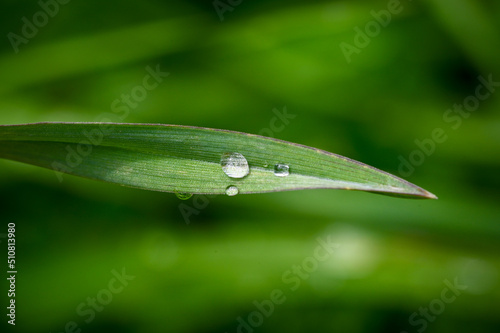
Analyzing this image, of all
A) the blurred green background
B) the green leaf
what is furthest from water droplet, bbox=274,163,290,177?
the blurred green background

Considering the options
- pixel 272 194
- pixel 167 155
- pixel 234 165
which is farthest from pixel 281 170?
pixel 272 194

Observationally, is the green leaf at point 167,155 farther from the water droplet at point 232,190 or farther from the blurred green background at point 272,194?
the blurred green background at point 272,194

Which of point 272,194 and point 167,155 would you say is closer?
point 167,155

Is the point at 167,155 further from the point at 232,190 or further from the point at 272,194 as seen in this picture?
the point at 272,194

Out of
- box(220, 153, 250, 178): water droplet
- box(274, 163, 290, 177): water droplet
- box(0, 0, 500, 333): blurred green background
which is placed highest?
box(0, 0, 500, 333): blurred green background

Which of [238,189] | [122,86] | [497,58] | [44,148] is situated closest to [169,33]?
[122,86]

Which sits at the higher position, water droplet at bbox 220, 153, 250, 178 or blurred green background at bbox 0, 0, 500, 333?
blurred green background at bbox 0, 0, 500, 333

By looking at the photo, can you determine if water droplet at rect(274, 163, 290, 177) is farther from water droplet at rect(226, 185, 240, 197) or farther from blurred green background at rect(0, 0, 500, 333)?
blurred green background at rect(0, 0, 500, 333)

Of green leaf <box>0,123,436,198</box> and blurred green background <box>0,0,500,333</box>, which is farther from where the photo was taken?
blurred green background <box>0,0,500,333</box>

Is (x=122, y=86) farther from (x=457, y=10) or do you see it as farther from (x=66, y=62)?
(x=457, y=10)
